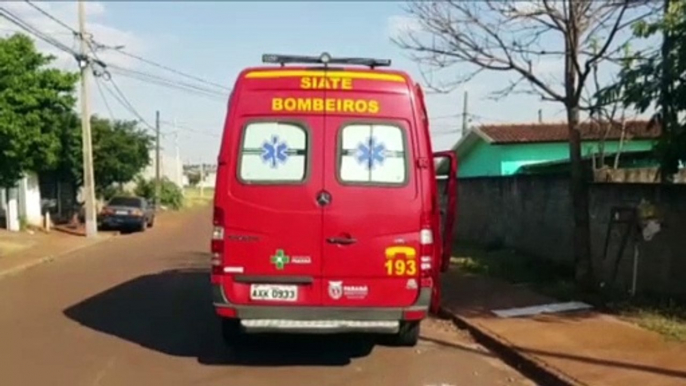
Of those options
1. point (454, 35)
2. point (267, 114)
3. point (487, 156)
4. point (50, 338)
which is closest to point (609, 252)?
point (454, 35)

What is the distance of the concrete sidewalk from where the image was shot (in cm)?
703

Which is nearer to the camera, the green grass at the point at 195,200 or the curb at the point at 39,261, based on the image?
the curb at the point at 39,261

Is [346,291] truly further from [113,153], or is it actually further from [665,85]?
[113,153]

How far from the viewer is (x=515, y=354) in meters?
8.16

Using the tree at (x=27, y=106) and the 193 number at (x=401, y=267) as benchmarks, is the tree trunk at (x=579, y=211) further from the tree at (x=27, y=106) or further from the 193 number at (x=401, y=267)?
the tree at (x=27, y=106)

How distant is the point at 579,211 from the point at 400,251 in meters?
5.19

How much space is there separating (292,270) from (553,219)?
29.3 ft

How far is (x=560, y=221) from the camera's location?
49.1 ft

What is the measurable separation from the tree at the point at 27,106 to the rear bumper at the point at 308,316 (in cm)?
1780

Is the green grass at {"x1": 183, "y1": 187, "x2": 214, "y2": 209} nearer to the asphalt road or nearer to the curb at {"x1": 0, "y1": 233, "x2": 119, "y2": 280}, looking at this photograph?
the curb at {"x1": 0, "y1": 233, "x2": 119, "y2": 280}

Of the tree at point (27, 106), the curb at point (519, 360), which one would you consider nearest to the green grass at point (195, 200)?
the tree at point (27, 106)

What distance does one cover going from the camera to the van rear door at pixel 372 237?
24.7 feet

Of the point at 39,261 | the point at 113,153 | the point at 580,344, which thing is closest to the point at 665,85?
the point at 580,344

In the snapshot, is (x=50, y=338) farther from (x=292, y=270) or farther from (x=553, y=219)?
(x=553, y=219)
